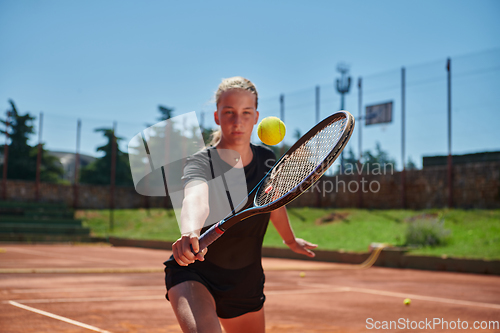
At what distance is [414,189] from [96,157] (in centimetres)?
2279

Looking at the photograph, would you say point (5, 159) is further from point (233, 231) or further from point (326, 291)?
point (233, 231)

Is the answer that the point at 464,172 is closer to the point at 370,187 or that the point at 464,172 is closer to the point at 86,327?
the point at 370,187

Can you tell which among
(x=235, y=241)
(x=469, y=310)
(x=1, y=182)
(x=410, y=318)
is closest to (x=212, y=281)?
(x=235, y=241)

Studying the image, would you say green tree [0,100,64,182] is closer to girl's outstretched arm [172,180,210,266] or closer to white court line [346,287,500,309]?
white court line [346,287,500,309]

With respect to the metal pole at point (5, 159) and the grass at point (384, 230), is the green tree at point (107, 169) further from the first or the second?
the grass at point (384, 230)

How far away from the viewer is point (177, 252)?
68.4 inches

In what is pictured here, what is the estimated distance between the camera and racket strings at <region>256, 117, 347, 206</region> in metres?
2.20

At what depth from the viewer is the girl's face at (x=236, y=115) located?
2.40m

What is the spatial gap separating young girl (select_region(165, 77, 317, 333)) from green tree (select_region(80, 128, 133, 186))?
28696mm

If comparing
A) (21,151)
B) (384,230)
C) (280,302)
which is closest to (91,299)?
(280,302)

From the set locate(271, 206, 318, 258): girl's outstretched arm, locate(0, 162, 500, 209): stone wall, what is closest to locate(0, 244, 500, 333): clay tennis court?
locate(271, 206, 318, 258): girl's outstretched arm

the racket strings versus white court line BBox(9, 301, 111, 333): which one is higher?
the racket strings

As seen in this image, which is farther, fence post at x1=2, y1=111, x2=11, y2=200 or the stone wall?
fence post at x1=2, y1=111, x2=11, y2=200

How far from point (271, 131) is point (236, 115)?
392 millimetres
